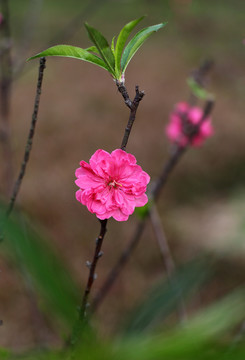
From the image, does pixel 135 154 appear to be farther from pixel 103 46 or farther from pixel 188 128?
pixel 103 46

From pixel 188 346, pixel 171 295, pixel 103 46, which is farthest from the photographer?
pixel 171 295

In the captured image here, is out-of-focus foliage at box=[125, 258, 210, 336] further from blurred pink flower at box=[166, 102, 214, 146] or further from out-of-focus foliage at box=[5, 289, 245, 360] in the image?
blurred pink flower at box=[166, 102, 214, 146]

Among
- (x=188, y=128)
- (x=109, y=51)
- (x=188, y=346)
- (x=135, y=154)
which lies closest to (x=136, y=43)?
(x=109, y=51)

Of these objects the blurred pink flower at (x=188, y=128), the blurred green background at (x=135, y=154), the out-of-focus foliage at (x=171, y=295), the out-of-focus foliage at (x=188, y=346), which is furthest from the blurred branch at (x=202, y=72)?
the out-of-focus foliage at (x=188, y=346)

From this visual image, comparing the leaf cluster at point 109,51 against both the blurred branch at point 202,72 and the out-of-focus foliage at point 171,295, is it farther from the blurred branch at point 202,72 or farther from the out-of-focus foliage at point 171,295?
the blurred branch at point 202,72

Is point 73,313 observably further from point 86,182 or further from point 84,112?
point 84,112
